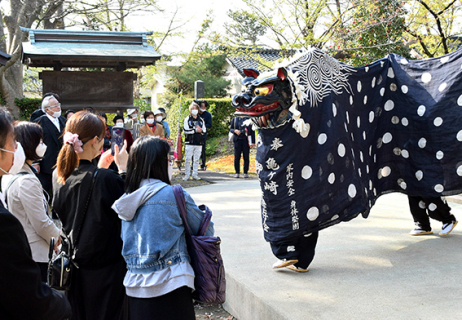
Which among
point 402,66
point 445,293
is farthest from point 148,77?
point 445,293

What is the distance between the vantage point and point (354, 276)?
12.1ft

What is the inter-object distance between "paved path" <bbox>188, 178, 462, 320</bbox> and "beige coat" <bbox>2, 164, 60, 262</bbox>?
1637 millimetres

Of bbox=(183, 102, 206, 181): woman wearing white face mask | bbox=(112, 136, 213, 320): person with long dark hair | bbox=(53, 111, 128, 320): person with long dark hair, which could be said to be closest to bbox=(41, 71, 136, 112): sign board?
bbox=(183, 102, 206, 181): woman wearing white face mask

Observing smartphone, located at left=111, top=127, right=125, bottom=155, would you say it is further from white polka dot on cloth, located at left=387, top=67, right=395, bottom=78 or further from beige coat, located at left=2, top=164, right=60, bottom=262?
white polka dot on cloth, located at left=387, top=67, right=395, bottom=78

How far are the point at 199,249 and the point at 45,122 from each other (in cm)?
486

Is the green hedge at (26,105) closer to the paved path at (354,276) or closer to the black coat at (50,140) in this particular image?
the black coat at (50,140)

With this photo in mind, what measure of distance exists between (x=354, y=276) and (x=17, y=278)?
9.90 ft

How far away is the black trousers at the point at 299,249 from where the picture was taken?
12.3 feet

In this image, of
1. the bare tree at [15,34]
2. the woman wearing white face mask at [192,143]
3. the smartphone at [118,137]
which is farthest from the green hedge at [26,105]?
the smartphone at [118,137]

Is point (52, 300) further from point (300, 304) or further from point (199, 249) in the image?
point (300, 304)

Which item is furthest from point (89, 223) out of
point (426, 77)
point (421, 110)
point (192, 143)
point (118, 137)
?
point (192, 143)

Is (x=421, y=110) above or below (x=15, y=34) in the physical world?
below

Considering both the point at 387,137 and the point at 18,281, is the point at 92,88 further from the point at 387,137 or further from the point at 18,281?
the point at 18,281

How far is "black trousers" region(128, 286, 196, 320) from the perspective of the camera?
225 cm
